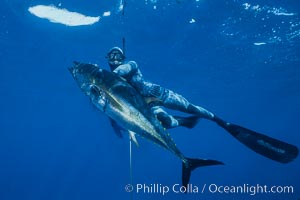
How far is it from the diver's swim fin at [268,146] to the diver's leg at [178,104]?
850 millimetres

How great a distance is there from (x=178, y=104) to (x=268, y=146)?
174 centimetres

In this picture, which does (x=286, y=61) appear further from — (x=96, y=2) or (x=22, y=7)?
(x=22, y=7)

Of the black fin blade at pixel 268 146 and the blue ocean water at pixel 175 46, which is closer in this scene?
the black fin blade at pixel 268 146

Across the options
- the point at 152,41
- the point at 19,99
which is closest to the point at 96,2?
the point at 152,41

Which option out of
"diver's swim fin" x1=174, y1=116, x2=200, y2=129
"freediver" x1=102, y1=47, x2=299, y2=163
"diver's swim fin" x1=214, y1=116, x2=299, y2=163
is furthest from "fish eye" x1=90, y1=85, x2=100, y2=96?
"diver's swim fin" x1=214, y1=116, x2=299, y2=163

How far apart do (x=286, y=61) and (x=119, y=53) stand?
22.4 m

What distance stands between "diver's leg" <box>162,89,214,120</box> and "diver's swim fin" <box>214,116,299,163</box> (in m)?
0.85

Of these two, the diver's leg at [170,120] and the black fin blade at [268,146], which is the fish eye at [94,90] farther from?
the black fin blade at [268,146]

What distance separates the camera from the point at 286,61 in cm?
2353

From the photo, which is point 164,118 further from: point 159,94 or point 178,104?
point 178,104

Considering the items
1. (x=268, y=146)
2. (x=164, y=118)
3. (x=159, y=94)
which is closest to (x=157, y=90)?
(x=159, y=94)

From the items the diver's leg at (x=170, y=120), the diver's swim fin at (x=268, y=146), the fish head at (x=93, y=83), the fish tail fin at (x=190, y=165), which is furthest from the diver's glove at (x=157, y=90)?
the fish head at (x=93, y=83)

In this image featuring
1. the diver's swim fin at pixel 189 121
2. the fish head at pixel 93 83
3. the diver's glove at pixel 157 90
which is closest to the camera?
the fish head at pixel 93 83

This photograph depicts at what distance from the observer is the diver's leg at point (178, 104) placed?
5133mm
